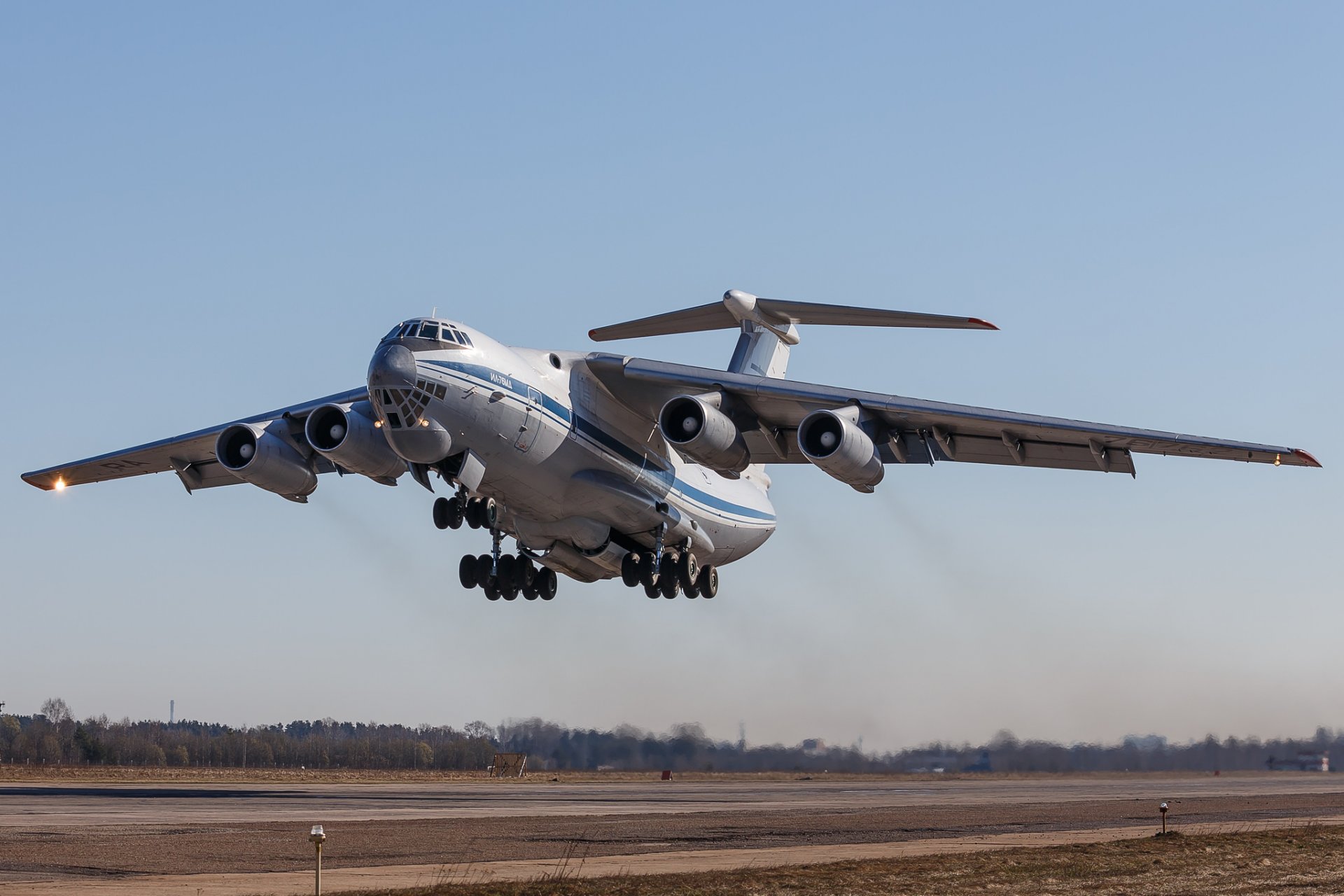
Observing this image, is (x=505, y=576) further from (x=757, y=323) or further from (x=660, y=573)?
(x=757, y=323)

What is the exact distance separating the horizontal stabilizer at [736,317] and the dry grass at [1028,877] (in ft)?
32.6

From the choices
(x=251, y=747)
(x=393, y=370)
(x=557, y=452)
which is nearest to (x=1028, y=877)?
(x=557, y=452)

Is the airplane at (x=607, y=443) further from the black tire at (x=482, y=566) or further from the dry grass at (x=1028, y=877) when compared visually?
the dry grass at (x=1028, y=877)

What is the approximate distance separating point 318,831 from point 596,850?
406 cm

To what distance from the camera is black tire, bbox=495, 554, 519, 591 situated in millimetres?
22406

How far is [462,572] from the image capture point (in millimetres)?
22406

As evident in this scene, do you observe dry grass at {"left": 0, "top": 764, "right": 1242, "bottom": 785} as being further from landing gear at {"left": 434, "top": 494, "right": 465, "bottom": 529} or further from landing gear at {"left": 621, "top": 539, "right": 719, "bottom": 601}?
landing gear at {"left": 434, "top": 494, "right": 465, "bottom": 529}

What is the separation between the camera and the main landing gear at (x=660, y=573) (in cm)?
2211

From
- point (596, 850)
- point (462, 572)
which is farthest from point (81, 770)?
point (596, 850)

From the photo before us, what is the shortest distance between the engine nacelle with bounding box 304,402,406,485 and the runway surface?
4877 mm

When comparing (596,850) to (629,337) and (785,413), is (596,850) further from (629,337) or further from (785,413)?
(629,337)

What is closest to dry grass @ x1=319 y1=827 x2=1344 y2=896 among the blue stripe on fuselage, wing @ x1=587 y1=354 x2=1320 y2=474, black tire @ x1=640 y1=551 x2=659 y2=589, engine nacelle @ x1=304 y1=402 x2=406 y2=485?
wing @ x1=587 y1=354 x2=1320 y2=474

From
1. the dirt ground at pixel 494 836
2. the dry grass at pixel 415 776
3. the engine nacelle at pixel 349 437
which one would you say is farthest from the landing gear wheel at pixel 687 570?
the dry grass at pixel 415 776

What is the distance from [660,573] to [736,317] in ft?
15.2
